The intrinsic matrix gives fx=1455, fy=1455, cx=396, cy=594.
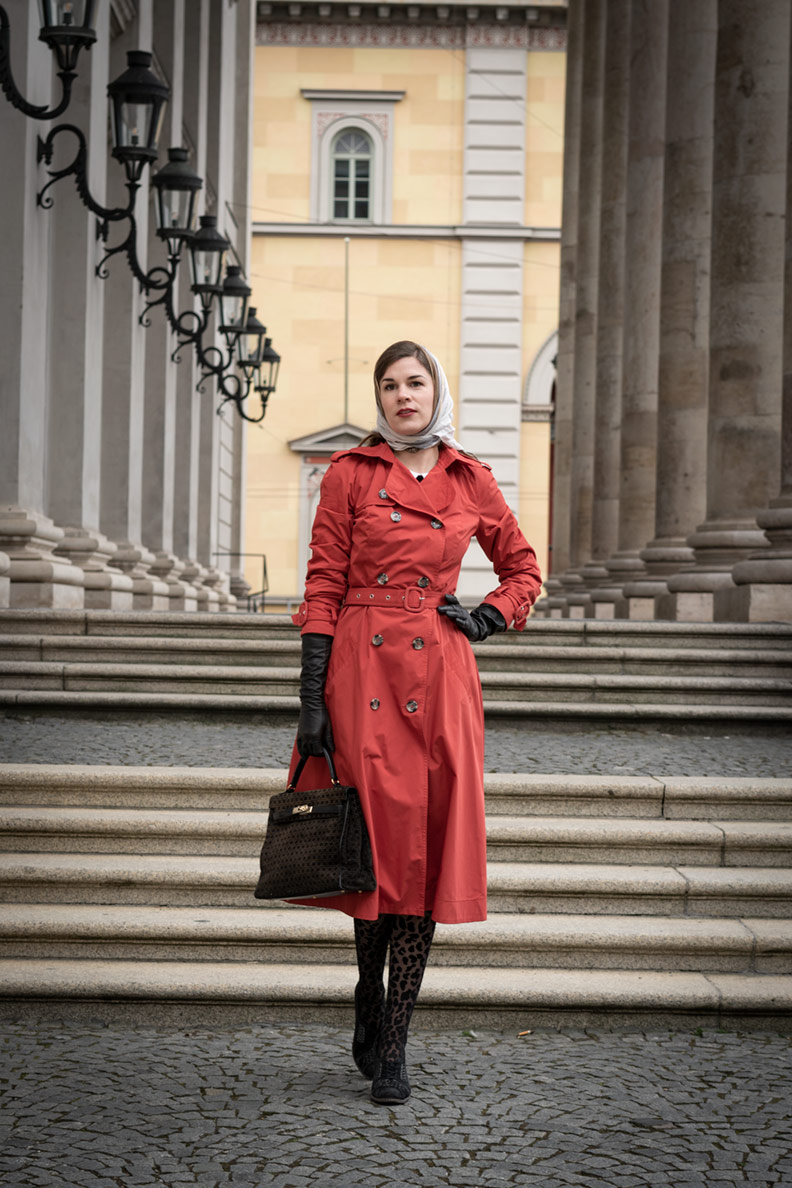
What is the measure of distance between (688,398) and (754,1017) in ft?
35.9

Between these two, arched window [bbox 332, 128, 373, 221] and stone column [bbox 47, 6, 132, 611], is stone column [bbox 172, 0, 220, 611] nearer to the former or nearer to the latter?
stone column [bbox 47, 6, 132, 611]

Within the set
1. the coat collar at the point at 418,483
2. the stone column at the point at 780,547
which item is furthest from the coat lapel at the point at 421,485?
the stone column at the point at 780,547

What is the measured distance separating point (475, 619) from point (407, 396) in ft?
2.24

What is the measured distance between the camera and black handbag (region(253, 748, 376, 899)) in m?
3.99

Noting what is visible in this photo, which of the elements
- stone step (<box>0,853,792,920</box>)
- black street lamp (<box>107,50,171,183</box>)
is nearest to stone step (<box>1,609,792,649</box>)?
black street lamp (<box>107,50,171,183</box>)

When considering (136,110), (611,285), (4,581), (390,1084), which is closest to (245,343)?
(611,285)

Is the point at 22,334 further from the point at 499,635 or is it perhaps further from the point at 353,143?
the point at 353,143

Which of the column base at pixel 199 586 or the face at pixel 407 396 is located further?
the column base at pixel 199 586

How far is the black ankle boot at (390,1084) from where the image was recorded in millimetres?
4070

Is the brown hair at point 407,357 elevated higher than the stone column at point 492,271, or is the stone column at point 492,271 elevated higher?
the stone column at point 492,271

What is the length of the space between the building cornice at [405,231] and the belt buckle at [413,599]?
31410mm

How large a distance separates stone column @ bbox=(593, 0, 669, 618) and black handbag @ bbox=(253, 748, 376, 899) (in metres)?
14.2

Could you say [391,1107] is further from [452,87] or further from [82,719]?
[452,87]

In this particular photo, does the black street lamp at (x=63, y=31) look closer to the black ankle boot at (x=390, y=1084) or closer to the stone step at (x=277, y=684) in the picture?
the stone step at (x=277, y=684)
